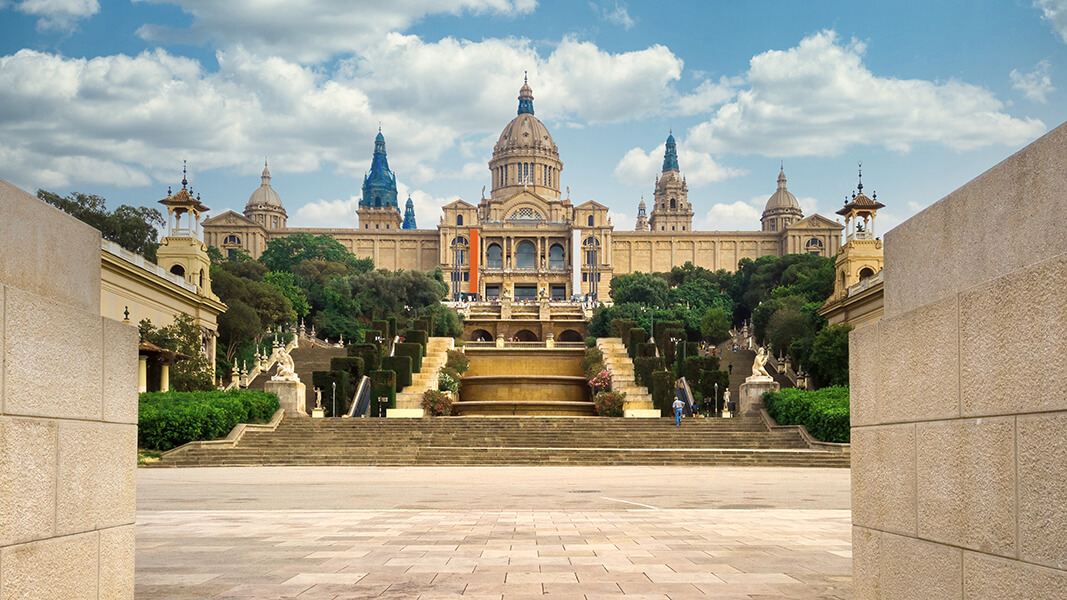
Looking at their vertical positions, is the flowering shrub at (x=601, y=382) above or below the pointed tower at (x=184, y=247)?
below

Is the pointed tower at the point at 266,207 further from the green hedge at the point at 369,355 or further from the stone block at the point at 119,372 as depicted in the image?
the stone block at the point at 119,372

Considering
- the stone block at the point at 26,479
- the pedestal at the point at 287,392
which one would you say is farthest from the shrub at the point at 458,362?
the stone block at the point at 26,479

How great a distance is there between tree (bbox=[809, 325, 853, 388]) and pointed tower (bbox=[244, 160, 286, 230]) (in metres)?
126

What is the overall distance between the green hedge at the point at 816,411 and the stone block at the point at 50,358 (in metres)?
27.8

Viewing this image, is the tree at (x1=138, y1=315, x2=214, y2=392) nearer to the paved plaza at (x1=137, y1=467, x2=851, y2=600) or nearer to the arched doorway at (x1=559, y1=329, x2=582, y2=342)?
the paved plaza at (x1=137, y1=467, x2=851, y2=600)

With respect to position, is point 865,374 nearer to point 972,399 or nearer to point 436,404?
point 972,399

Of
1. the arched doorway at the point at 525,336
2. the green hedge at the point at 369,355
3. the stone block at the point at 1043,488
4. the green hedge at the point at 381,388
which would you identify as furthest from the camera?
the arched doorway at the point at 525,336

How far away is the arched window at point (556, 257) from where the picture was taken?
139375mm

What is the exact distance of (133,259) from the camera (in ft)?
154

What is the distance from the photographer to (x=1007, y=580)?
4.42 m

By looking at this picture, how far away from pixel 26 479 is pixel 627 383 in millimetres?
47686

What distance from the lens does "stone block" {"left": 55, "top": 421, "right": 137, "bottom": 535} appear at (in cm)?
518

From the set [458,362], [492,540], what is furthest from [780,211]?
[492,540]

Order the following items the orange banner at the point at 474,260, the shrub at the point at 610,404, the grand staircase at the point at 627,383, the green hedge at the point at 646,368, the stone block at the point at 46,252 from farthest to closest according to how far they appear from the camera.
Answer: the orange banner at the point at 474,260
the green hedge at the point at 646,368
the grand staircase at the point at 627,383
the shrub at the point at 610,404
the stone block at the point at 46,252
